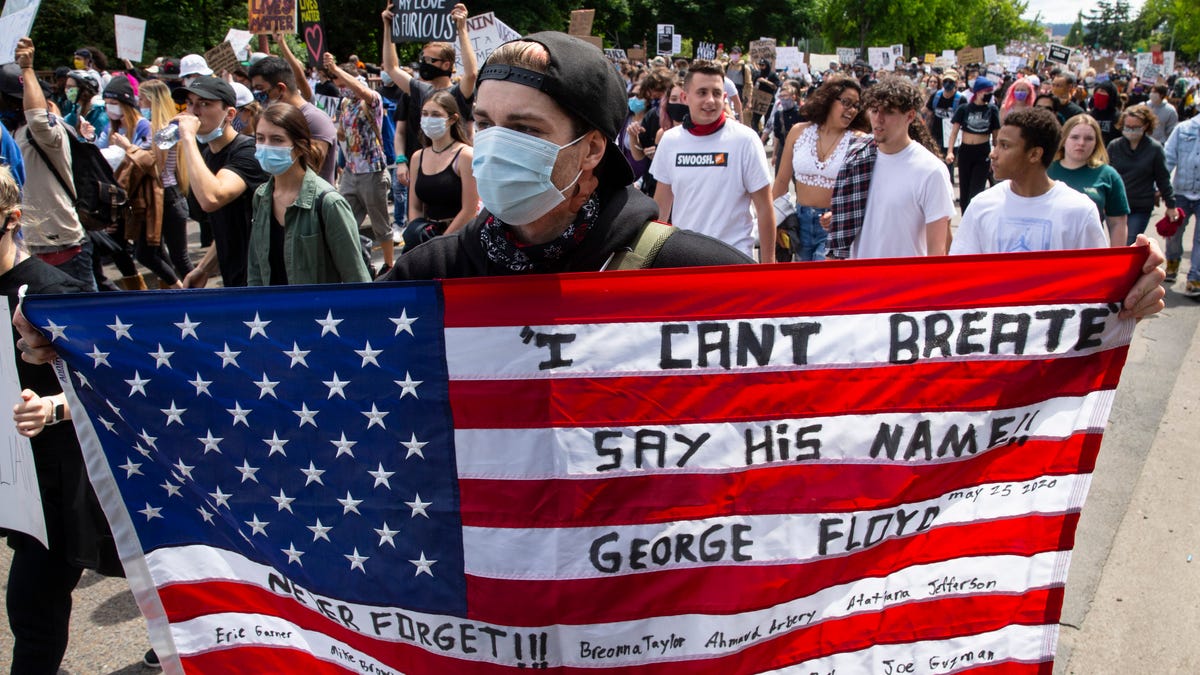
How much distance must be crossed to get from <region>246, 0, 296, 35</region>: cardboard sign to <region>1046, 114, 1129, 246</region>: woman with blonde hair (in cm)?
837

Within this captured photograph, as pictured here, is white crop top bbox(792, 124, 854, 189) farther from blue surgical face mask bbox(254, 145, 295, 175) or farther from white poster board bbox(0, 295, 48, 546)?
white poster board bbox(0, 295, 48, 546)

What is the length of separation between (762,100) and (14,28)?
14.1 meters

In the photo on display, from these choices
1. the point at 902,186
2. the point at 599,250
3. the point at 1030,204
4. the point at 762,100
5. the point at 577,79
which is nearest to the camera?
the point at 577,79

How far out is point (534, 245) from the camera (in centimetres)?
220

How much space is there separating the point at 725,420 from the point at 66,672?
9.75 feet

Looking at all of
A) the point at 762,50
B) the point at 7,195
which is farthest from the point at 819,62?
the point at 7,195

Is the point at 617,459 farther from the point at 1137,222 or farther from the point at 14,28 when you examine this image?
the point at 1137,222

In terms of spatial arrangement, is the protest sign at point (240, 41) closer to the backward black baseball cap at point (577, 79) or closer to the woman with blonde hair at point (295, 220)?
the woman with blonde hair at point (295, 220)

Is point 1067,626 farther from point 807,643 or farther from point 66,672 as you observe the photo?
point 66,672

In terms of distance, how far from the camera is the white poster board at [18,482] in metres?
2.75

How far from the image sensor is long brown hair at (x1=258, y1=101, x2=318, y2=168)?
169 inches

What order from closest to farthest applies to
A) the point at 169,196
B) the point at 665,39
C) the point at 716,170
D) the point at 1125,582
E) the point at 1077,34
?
1. the point at 1125,582
2. the point at 716,170
3. the point at 169,196
4. the point at 665,39
5. the point at 1077,34

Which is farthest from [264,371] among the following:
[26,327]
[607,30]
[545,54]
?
[607,30]

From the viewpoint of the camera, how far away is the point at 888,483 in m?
2.28
